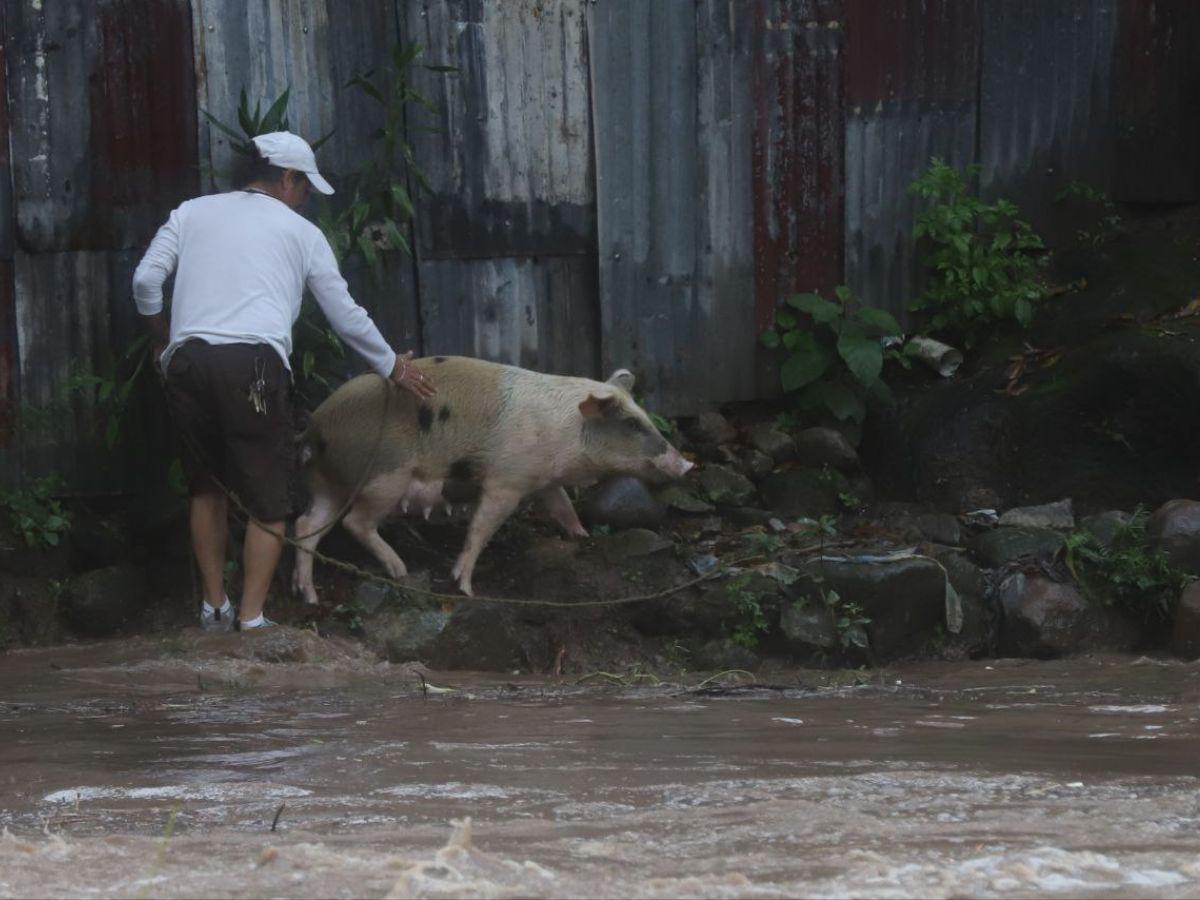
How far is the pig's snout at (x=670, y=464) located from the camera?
26.2 ft

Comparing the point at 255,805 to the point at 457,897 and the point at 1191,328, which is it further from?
the point at 1191,328

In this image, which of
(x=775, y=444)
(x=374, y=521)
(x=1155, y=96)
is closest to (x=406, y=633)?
(x=374, y=521)

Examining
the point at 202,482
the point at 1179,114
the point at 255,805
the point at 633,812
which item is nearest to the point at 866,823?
the point at 633,812

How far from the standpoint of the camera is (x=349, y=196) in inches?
327

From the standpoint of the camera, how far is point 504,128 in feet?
28.1

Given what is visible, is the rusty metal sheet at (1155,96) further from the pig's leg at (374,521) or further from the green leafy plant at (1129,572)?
the pig's leg at (374,521)

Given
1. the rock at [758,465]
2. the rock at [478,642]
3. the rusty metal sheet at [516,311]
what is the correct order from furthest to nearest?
the rock at [758,465]
the rusty metal sheet at [516,311]
the rock at [478,642]

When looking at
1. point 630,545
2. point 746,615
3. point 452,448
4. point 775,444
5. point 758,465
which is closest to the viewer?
point 746,615

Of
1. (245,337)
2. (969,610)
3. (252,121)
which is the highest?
(252,121)

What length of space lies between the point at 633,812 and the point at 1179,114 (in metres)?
7.27

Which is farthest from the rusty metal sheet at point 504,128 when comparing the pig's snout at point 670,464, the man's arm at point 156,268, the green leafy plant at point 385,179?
the man's arm at point 156,268

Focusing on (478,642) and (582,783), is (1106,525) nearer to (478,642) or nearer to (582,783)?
(478,642)

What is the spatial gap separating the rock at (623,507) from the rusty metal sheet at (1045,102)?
9.14 ft

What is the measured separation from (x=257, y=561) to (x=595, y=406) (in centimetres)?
170
